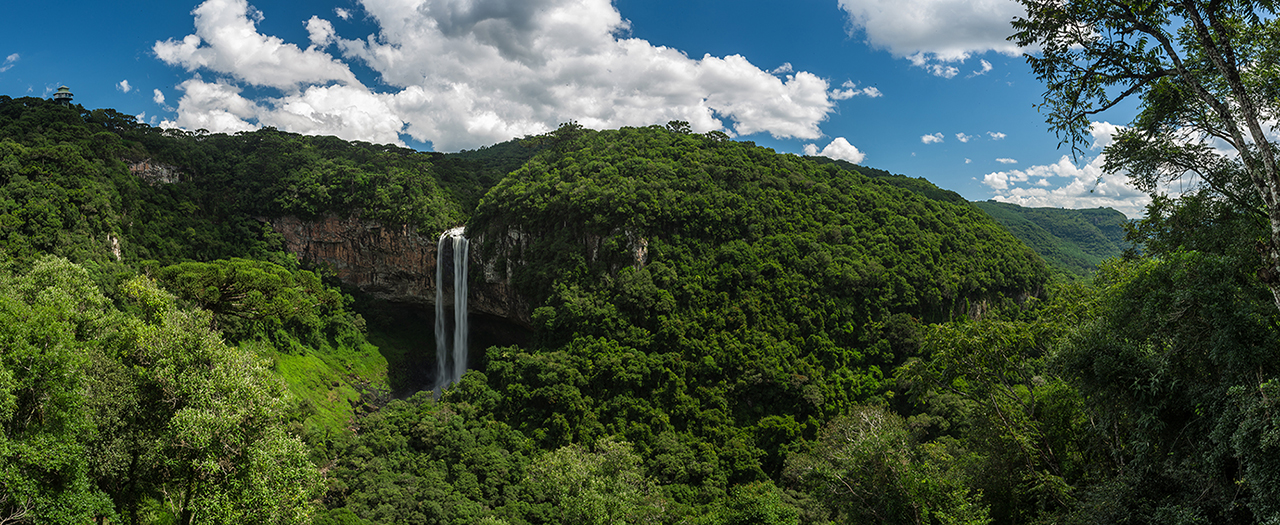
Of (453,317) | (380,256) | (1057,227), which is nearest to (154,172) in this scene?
(380,256)

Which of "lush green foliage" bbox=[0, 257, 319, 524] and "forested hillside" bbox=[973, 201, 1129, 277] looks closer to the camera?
"lush green foliage" bbox=[0, 257, 319, 524]

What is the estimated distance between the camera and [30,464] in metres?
9.63

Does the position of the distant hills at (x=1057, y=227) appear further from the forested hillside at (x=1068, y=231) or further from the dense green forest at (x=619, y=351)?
the dense green forest at (x=619, y=351)

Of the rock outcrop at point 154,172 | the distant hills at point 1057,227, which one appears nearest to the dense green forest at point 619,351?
the rock outcrop at point 154,172

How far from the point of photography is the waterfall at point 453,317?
44.1 metres

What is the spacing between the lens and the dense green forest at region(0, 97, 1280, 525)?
918 cm

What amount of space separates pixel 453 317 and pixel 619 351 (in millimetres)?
19009

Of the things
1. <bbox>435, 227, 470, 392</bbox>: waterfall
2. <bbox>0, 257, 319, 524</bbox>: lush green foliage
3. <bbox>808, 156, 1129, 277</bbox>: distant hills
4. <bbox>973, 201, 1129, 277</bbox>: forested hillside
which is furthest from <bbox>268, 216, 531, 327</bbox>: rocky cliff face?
<bbox>973, 201, 1129, 277</bbox>: forested hillside

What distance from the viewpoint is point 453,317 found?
4634 centimetres

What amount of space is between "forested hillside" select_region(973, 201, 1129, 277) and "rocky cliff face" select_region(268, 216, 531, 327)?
196 ft

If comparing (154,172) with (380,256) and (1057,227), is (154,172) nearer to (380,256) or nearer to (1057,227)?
(380,256)

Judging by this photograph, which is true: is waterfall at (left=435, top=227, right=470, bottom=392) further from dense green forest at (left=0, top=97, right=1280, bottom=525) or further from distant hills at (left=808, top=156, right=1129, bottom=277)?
distant hills at (left=808, top=156, right=1129, bottom=277)

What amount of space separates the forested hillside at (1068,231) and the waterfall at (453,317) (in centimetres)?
6070

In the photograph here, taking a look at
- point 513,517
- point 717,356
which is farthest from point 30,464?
point 717,356
